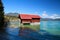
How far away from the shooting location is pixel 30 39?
14.3 m

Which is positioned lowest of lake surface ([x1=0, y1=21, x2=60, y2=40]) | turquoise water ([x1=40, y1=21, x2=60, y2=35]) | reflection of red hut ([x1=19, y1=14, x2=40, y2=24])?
turquoise water ([x1=40, y1=21, x2=60, y2=35])

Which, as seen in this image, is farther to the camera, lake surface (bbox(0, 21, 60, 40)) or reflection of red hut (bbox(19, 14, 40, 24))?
reflection of red hut (bbox(19, 14, 40, 24))

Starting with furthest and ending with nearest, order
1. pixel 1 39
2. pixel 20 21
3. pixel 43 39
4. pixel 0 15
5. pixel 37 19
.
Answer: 1. pixel 37 19
2. pixel 20 21
3. pixel 0 15
4. pixel 43 39
5. pixel 1 39

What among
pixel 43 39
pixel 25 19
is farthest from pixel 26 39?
pixel 25 19

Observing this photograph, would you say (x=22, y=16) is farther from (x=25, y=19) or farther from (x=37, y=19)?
(x=37, y=19)

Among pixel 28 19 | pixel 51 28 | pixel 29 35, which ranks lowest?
pixel 51 28

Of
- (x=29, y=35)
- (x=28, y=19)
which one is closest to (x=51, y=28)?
(x=28, y=19)

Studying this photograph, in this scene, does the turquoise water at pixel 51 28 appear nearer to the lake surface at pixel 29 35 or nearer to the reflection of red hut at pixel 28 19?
the lake surface at pixel 29 35

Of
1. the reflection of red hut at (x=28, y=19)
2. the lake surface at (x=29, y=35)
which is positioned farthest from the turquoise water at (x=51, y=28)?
the reflection of red hut at (x=28, y=19)

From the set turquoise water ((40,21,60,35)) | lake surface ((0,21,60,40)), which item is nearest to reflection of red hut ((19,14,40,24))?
turquoise water ((40,21,60,35))

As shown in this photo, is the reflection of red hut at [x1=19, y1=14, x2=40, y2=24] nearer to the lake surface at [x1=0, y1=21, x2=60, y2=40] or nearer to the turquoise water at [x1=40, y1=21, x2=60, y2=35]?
the turquoise water at [x1=40, y1=21, x2=60, y2=35]

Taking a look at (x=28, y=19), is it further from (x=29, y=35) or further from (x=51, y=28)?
(x=29, y=35)

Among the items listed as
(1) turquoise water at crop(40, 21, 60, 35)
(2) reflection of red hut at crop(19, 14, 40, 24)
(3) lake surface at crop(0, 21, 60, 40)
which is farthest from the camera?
(2) reflection of red hut at crop(19, 14, 40, 24)

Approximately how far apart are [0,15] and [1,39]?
11682mm
